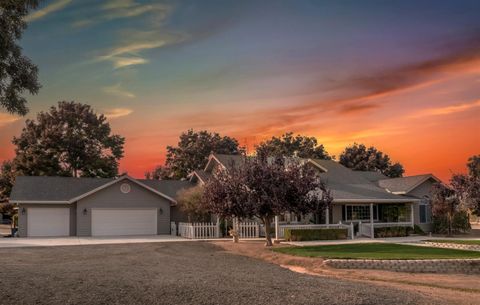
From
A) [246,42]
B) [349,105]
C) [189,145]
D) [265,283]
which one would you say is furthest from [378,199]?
[189,145]

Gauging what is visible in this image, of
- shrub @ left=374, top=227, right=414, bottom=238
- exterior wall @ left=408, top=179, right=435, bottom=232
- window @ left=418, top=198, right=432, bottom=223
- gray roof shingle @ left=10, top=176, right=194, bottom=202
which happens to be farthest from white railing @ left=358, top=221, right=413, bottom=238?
gray roof shingle @ left=10, top=176, right=194, bottom=202

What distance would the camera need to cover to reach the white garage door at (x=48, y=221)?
35.2 metres

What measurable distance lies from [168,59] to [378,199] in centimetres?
1909

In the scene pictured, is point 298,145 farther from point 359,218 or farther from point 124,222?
point 124,222

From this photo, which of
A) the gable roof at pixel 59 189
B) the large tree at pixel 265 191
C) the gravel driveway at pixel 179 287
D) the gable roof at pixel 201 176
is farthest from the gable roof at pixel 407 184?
the gravel driveway at pixel 179 287

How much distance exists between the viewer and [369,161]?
71.9 metres

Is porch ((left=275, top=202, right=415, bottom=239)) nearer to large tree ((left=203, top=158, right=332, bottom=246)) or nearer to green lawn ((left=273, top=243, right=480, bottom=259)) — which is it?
large tree ((left=203, top=158, right=332, bottom=246))

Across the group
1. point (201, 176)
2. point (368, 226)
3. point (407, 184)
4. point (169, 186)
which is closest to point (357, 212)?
point (368, 226)

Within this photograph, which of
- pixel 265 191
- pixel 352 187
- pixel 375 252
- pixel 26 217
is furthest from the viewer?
pixel 352 187

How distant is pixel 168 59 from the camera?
22734 mm

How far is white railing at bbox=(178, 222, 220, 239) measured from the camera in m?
33.3

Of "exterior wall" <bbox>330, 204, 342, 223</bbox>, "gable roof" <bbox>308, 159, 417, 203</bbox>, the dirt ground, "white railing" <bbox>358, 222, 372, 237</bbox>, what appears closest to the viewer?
the dirt ground

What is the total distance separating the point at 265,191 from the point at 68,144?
37875 mm

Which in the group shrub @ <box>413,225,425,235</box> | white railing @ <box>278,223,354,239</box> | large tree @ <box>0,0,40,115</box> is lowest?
shrub @ <box>413,225,425,235</box>
